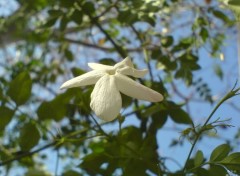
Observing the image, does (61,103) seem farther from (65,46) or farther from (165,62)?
(65,46)

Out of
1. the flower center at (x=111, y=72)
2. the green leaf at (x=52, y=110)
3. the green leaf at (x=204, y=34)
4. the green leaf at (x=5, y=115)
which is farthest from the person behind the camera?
the green leaf at (x=204, y=34)

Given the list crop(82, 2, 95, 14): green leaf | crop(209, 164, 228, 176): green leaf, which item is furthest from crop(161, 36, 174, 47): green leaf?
crop(209, 164, 228, 176): green leaf

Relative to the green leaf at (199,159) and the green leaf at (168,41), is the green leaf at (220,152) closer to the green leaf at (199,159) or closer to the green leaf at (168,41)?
the green leaf at (199,159)

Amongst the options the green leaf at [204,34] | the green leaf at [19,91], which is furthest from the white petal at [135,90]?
the green leaf at [204,34]

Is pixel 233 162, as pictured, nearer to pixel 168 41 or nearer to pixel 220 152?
pixel 220 152

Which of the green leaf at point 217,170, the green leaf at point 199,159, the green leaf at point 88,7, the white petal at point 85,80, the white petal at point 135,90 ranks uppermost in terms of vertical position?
the white petal at point 85,80

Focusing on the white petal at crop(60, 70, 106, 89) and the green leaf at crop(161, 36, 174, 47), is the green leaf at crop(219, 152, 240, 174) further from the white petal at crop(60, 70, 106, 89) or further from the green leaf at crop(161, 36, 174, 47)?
the green leaf at crop(161, 36, 174, 47)

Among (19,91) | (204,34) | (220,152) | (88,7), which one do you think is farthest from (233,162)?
(88,7)
